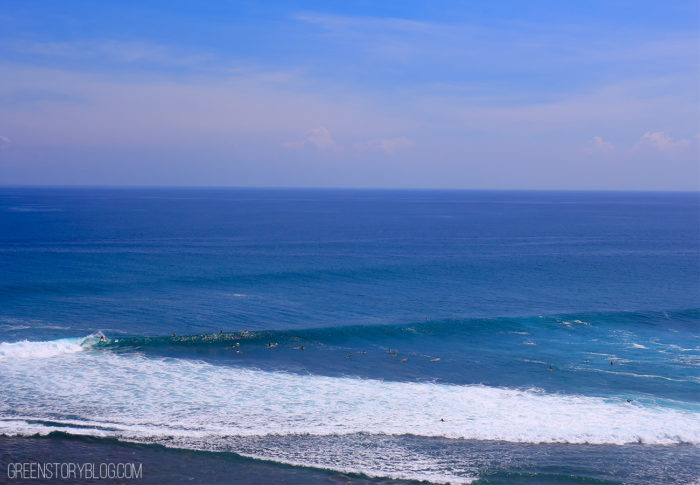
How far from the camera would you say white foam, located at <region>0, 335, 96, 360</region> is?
39125mm

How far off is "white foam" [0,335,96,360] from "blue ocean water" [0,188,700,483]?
6.4 inches

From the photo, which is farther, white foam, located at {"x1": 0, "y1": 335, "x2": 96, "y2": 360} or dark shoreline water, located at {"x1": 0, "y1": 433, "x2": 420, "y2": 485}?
white foam, located at {"x1": 0, "y1": 335, "x2": 96, "y2": 360}

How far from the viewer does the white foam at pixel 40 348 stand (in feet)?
128

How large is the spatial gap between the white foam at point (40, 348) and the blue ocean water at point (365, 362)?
0.54 feet

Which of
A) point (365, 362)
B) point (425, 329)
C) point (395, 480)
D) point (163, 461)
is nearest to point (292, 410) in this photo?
point (163, 461)

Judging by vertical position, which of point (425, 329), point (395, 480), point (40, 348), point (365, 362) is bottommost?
point (395, 480)

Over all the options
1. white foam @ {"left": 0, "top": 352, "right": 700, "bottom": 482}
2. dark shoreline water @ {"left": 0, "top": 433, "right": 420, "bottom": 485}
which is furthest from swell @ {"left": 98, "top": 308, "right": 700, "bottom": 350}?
dark shoreline water @ {"left": 0, "top": 433, "right": 420, "bottom": 485}

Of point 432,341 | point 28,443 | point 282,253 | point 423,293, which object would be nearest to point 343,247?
point 282,253

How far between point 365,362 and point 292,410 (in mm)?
10227

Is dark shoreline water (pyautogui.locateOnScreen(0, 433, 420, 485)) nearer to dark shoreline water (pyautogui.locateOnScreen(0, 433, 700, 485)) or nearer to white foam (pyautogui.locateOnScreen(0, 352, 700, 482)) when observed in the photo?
dark shoreline water (pyautogui.locateOnScreen(0, 433, 700, 485))

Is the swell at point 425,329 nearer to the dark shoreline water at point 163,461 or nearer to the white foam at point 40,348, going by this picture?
the white foam at point 40,348

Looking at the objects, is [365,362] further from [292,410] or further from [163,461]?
[163,461]

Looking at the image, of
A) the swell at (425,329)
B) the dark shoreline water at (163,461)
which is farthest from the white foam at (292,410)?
the swell at (425,329)

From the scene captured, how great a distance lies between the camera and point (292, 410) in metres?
31.2
